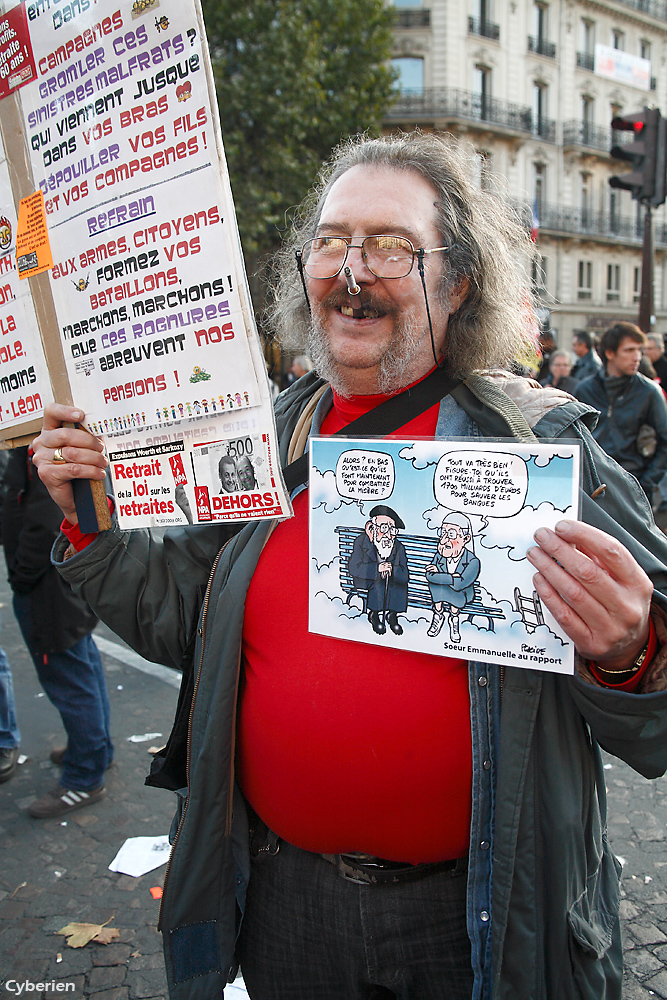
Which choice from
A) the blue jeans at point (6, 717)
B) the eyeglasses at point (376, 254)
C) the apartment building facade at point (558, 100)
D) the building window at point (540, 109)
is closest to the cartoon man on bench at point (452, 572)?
the eyeglasses at point (376, 254)

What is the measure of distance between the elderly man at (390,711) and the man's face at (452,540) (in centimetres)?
14

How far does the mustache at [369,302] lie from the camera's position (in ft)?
5.06

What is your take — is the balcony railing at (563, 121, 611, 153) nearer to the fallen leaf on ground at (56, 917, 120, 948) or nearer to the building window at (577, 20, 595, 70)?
the building window at (577, 20, 595, 70)

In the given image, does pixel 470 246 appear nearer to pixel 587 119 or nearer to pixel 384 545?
pixel 384 545

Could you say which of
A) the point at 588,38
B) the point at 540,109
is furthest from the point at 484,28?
the point at 588,38

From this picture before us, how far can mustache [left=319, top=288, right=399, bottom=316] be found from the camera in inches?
60.7

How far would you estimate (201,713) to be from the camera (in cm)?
158

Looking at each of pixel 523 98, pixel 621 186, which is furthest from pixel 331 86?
pixel 523 98

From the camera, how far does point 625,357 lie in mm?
5734

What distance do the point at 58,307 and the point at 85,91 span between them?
429mm

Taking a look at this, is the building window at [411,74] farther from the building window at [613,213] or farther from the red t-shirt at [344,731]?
the red t-shirt at [344,731]

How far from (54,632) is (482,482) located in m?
2.81

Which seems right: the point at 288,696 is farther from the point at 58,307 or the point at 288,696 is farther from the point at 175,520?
the point at 58,307

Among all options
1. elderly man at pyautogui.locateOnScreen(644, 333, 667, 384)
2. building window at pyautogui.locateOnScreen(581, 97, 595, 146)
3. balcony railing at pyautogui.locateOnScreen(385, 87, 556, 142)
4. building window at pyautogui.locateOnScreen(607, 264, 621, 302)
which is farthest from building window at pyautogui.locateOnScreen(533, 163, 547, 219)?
elderly man at pyautogui.locateOnScreen(644, 333, 667, 384)
